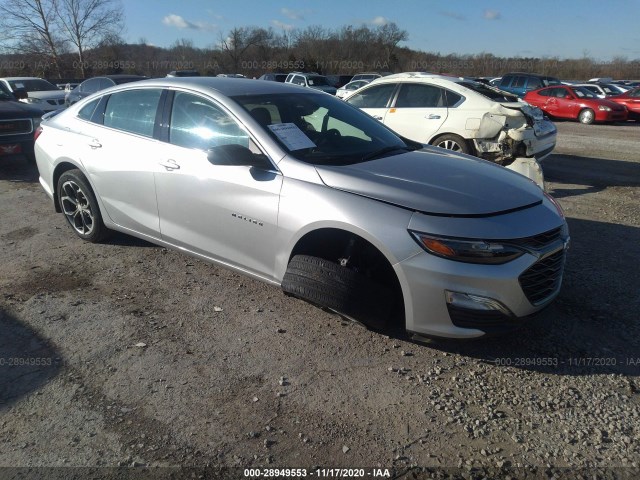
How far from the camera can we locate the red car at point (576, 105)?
1811 centimetres

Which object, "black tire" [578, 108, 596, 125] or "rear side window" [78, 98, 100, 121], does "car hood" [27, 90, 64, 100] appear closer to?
"rear side window" [78, 98, 100, 121]

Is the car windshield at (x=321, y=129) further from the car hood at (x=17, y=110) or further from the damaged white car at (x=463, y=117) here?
the car hood at (x=17, y=110)

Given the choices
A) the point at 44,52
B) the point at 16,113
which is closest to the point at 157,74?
the point at 44,52

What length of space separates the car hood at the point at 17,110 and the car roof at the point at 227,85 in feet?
17.3

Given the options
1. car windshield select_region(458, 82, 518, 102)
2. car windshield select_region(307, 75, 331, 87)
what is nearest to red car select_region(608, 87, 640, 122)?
car windshield select_region(307, 75, 331, 87)

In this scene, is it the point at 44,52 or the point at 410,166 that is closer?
the point at 410,166

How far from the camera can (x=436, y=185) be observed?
3240 mm

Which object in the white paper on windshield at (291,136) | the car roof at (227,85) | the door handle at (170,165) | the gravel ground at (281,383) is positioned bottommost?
the gravel ground at (281,383)

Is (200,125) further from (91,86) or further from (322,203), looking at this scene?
(91,86)

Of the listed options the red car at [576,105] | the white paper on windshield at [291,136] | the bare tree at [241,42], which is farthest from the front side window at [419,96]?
the bare tree at [241,42]

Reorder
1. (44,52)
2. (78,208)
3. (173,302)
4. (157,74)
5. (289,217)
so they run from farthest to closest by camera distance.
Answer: (157,74) < (44,52) < (78,208) < (173,302) < (289,217)

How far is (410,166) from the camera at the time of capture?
3.61 metres

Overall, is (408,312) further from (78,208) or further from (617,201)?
(617,201)

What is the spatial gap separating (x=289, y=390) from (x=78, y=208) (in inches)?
131
